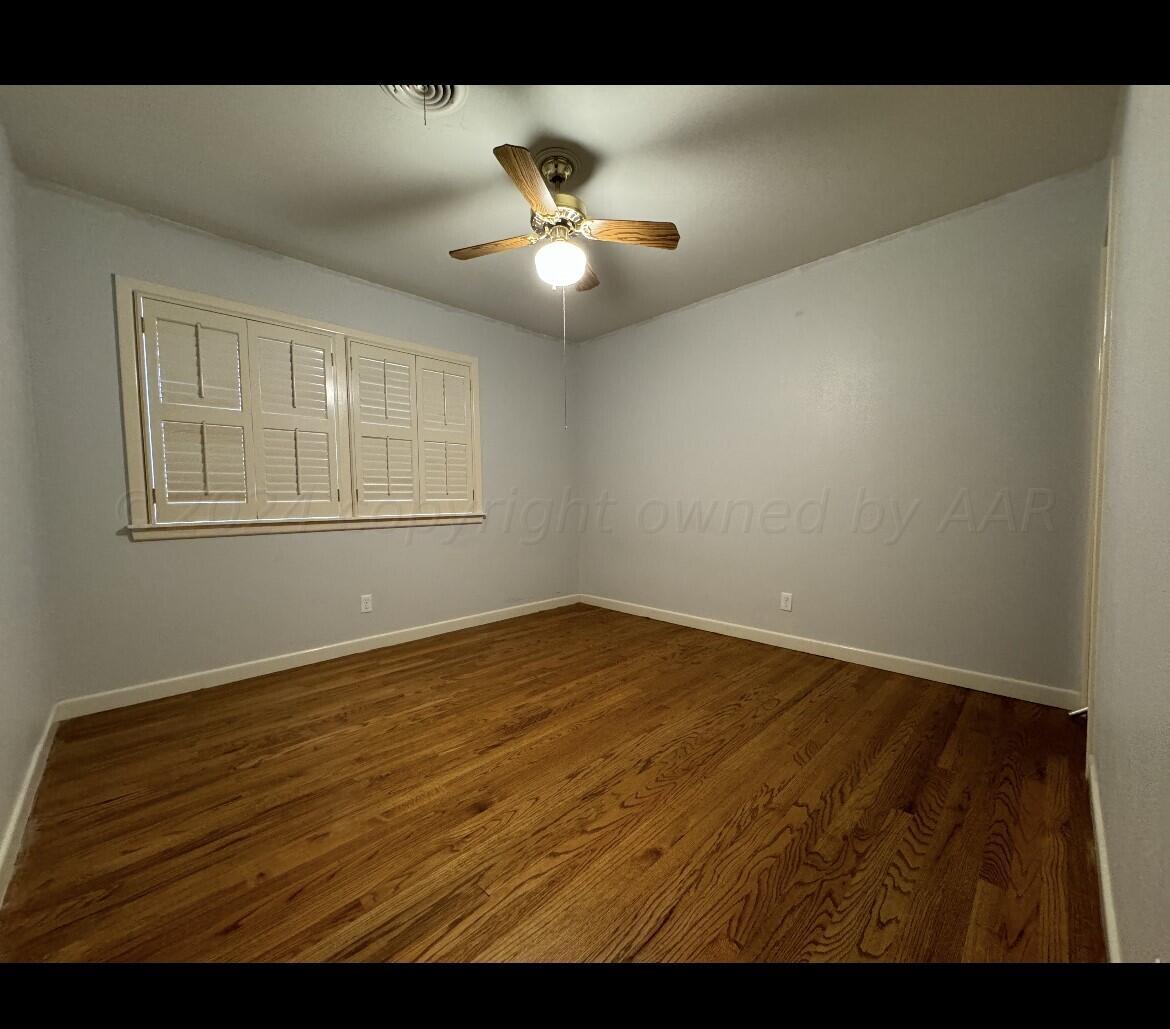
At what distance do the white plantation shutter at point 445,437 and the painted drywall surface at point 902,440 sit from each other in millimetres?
1354

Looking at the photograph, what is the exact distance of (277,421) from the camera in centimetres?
269

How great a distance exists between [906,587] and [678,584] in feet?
4.74

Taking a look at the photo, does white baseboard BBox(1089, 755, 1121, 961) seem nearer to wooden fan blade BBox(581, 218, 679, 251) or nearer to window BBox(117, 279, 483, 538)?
wooden fan blade BBox(581, 218, 679, 251)

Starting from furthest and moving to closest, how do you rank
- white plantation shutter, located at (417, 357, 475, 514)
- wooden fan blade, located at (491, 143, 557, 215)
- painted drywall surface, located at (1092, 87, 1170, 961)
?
1. white plantation shutter, located at (417, 357, 475, 514)
2. wooden fan blade, located at (491, 143, 557, 215)
3. painted drywall surface, located at (1092, 87, 1170, 961)

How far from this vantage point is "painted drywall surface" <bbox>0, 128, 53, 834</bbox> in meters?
1.46

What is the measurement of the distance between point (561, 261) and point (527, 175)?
0.40 metres

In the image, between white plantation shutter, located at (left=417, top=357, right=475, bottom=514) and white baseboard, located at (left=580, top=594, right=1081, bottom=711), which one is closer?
white baseboard, located at (left=580, top=594, right=1081, bottom=711)

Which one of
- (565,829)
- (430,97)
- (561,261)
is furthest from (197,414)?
(565,829)

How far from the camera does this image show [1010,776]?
5.47 feet

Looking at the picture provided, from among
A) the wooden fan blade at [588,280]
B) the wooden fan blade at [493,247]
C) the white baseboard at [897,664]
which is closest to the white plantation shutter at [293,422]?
the wooden fan blade at [493,247]

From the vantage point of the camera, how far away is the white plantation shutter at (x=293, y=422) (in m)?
2.64

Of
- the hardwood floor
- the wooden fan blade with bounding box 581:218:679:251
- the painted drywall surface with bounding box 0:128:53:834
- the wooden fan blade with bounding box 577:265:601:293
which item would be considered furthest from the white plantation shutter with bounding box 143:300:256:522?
the wooden fan blade with bounding box 581:218:679:251

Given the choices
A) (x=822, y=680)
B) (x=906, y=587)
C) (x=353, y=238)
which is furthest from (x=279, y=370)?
(x=906, y=587)
